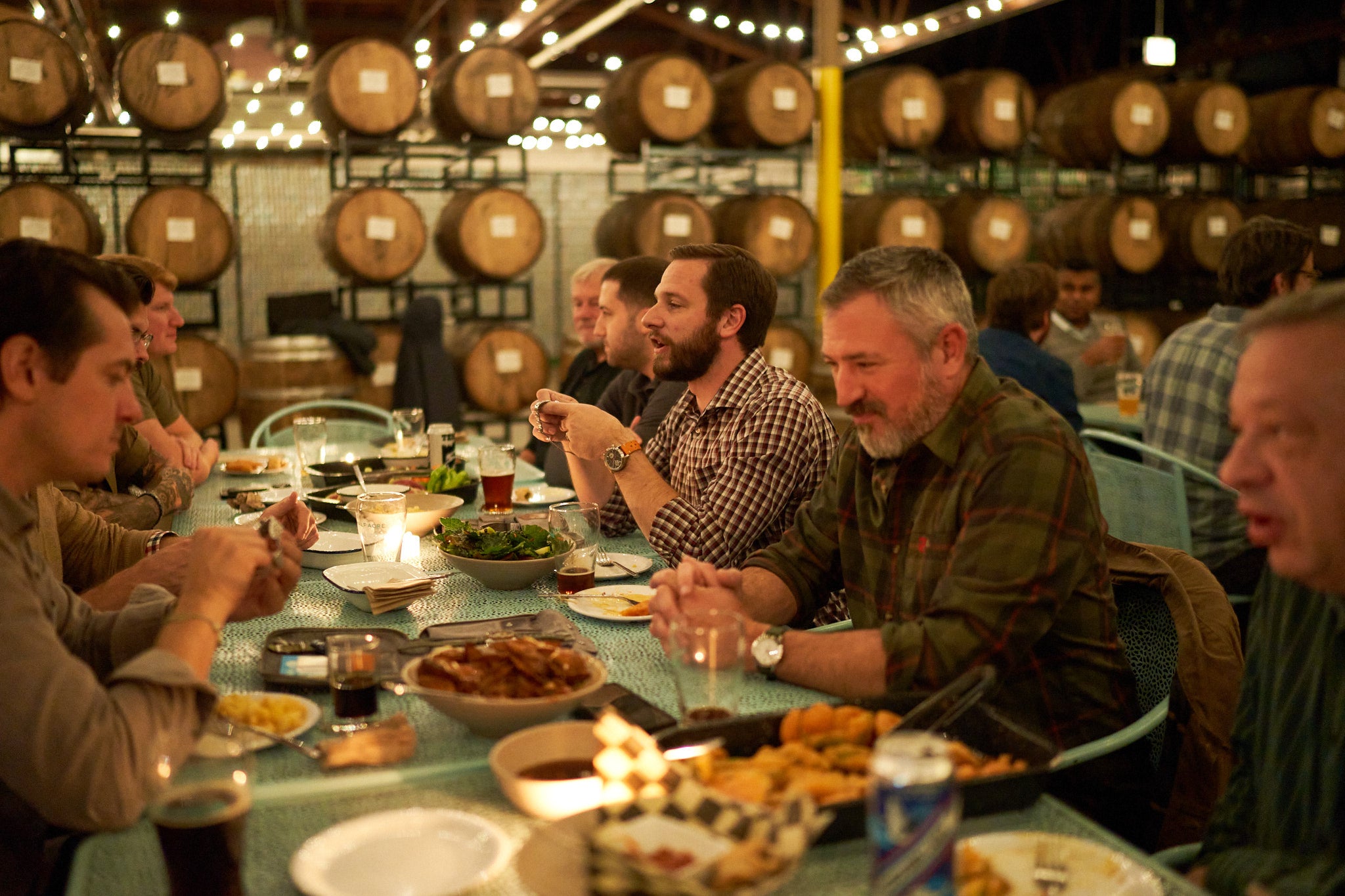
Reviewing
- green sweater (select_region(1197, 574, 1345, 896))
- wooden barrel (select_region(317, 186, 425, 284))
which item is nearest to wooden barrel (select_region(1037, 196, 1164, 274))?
wooden barrel (select_region(317, 186, 425, 284))

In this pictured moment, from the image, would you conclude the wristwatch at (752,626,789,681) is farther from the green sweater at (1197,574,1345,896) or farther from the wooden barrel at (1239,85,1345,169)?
the wooden barrel at (1239,85,1345,169)

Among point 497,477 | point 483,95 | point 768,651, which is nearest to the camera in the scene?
point 768,651

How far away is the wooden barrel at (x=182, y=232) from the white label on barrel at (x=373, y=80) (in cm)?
109

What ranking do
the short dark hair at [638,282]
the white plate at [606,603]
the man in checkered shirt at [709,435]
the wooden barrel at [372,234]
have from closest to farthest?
1. the white plate at [606,603]
2. the man in checkered shirt at [709,435]
3. the short dark hair at [638,282]
4. the wooden barrel at [372,234]

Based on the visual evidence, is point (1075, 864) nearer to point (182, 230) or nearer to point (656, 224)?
point (656, 224)

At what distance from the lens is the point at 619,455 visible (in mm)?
2879

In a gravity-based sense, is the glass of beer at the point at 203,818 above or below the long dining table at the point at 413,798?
above

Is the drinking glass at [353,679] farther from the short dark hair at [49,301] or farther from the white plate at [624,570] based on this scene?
the white plate at [624,570]

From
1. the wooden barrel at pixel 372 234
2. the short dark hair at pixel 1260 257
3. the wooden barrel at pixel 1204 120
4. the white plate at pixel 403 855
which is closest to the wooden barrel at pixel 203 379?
the wooden barrel at pixel 372 234

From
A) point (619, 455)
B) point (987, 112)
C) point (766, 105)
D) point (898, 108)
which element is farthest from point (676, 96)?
point (619, 455)

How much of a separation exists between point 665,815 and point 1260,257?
3.80 metres

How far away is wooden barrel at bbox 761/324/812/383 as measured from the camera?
24.3 ft

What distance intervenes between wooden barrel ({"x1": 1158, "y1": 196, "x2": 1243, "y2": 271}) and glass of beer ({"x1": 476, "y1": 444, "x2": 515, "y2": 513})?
6617 millimetres

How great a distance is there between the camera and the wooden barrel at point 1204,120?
26.6 feet
